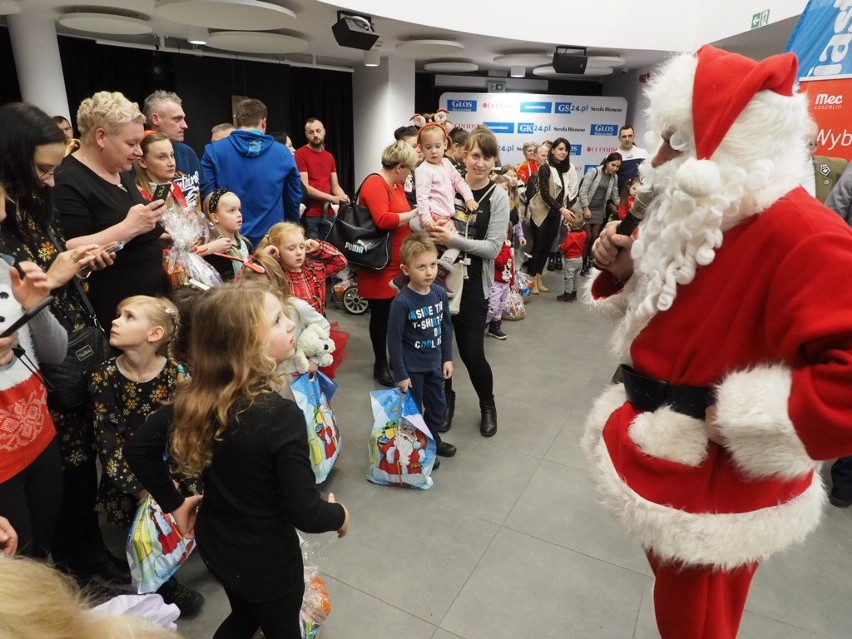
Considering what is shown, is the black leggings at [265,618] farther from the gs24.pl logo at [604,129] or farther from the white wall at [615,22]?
the gs24.pl logo at [604,129]

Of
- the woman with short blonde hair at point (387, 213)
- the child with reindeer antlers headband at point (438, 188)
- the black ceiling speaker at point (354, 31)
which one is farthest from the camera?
the black ceiling speaker at point (354, 31)

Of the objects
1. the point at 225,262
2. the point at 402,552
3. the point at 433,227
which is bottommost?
the point at 402,552

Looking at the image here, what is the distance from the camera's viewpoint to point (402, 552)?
2.20 metres

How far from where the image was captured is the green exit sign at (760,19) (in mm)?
5988

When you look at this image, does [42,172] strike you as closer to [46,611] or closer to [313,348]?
[313,348]

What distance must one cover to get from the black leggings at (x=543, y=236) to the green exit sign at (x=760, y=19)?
10.9ft

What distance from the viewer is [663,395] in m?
1.15

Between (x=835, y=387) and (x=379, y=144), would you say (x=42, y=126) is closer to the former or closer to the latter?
(x=835, y=387)

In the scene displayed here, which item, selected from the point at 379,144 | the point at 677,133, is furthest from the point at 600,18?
the point at 677,133

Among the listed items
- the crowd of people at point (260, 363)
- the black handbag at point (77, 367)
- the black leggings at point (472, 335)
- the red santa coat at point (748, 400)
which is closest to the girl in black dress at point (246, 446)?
the crowd of people at point (260, 363)

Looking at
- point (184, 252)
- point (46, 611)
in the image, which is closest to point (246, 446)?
point (46, 611)

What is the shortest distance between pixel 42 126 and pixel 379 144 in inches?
297

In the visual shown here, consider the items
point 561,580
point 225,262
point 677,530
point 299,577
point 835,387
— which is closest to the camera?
point 835,387

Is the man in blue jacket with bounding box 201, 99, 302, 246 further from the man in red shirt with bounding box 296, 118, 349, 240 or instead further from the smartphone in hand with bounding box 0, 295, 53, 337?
the smartphone in hand with bounding box 0, 295, 53, 337
